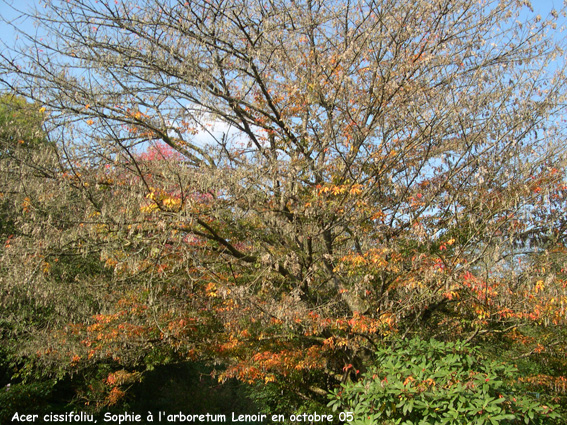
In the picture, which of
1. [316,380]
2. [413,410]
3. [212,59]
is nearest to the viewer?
[413,410]

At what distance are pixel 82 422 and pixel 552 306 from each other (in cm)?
945

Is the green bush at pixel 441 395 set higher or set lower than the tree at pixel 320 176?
lower

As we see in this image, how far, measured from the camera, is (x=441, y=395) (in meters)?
3.58

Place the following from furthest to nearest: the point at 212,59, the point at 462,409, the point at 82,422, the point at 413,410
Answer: the point at 82,422
the point at 212,59
the point at 413,410
the point at 462,409

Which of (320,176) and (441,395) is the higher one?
(320,176)

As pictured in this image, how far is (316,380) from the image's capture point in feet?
25.2

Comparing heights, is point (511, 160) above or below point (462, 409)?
above

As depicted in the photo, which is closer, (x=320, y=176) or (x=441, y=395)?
(x=441, y=395)

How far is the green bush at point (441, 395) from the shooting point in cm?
349

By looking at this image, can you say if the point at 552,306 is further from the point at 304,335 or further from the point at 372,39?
the point at 372,39

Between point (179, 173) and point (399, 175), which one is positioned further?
point (399, 175)

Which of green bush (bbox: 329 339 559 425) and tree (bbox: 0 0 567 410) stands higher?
tree (bbox: 0 0 567 410)

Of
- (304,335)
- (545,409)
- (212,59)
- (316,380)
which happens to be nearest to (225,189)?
(212,59)

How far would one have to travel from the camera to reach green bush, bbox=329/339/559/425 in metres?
3.49
